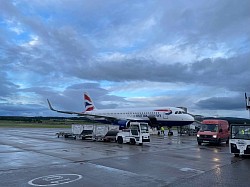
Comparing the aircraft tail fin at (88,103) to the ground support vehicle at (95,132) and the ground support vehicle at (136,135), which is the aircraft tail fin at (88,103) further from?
the ground support vehicle at (136,135)

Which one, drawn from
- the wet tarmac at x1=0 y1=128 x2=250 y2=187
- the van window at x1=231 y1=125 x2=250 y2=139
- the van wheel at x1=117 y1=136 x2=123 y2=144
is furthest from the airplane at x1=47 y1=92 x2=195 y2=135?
the wet tarmac at x1=0 y1=128 x2=250 y2=187

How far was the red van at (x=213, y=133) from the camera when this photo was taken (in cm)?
2736

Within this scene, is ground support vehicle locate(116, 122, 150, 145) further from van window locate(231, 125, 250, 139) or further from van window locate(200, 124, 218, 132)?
van window locate(231, 125, 250, 139)

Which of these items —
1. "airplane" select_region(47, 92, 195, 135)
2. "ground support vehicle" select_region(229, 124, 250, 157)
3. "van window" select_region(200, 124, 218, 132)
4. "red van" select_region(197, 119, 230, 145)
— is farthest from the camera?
"airplane" select_region(47, 92, 195, 135)

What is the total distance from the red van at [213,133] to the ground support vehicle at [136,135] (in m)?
5.31

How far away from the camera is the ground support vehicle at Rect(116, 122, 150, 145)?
25859 millimetres

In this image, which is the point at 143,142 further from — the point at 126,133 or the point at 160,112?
the point at 160,112

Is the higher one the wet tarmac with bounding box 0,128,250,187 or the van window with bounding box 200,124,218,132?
the van window with bounding box 200,124,218,132

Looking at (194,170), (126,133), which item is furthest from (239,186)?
(126,133)

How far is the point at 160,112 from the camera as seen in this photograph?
149 ft

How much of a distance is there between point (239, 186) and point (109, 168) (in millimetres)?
5418

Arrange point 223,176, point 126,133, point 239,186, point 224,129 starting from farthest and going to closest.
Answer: point 224,129, point 126,133, point 223,176, point 239,186

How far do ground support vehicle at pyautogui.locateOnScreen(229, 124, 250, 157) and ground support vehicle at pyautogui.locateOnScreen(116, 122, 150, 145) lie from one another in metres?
8.85

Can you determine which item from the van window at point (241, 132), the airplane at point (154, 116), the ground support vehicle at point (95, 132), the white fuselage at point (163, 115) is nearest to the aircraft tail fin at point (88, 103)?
the airplane at point (154, 116)
